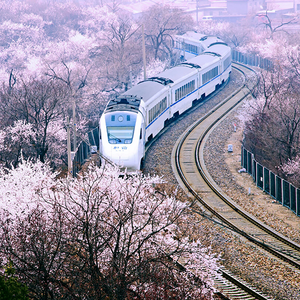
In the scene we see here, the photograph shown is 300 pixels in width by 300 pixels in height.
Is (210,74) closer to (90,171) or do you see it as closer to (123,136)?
(123,136)

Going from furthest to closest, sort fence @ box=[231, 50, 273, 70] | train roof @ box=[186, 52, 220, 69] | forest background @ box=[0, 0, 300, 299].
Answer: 1. fence @ box=[231, 50, 273, 70]
2. train roof @ box=[186, 52, 220, 69]
3. forest background @ box=[0, 0, 300, 299]

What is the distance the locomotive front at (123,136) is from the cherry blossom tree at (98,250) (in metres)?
3.66

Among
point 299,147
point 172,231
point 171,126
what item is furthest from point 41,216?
point 171,126

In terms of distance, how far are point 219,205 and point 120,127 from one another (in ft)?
19.1

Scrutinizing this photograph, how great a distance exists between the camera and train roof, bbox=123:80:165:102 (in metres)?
27.4

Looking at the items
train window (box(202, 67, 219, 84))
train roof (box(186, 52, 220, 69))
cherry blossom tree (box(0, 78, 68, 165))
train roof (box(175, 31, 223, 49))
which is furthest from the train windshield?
train roof (box(175, 31, 223, 49))

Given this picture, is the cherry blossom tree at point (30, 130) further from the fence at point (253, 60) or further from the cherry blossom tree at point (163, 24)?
the cherry blossom tree at point (163, 24)

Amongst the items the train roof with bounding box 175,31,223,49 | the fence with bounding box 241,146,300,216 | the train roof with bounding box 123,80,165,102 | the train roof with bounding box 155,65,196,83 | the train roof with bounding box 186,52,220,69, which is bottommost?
the fence with bounding box 241,146,300,216

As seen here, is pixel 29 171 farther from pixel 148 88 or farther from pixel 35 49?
pixel 35 49

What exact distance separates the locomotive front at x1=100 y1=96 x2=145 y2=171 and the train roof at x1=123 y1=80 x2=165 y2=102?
3.54 metres

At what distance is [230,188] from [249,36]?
69075 mm

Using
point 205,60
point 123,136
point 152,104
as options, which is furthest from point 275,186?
point 205,60

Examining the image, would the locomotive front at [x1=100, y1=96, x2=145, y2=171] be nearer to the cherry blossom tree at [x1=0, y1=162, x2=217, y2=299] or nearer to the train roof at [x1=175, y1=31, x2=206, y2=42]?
the cherry blossom tree at [x1=0, y1=162, x2=217, y2=299]

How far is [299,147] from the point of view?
92.1 ft
